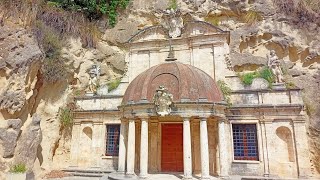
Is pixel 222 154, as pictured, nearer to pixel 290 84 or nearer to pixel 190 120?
pixel 190 120

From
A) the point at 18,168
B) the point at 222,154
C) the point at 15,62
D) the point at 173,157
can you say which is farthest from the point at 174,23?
the point at 18,168

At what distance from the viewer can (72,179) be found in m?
14.6

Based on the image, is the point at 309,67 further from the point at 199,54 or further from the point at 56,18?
the point at 56,18

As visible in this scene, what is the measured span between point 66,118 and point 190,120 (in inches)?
334

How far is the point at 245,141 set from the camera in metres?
14.1

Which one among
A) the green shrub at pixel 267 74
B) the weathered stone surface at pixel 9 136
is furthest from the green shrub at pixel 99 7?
the green shrub at pixel 267 74

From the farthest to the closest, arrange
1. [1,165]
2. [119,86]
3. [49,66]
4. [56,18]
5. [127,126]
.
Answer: [56,18], [119,86], [49,66], [127,126], [1,165]

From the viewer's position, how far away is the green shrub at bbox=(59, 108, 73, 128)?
16781 mm

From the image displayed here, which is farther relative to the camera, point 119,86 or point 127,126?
point 119,86

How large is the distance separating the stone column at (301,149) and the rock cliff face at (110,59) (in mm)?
1240

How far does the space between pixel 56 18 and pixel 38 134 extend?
8638 millimetres

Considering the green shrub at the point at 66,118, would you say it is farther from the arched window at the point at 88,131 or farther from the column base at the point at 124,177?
the column base at the point at 124,177

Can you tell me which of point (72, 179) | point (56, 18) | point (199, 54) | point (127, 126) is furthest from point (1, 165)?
point (199, 54)

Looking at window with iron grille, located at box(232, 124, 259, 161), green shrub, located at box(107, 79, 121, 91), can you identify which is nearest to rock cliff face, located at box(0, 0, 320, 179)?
green shrub, located at box(107, 79, 121, 91)
